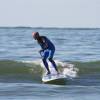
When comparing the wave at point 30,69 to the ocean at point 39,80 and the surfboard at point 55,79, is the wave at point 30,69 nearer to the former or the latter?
the ocean at point 39,80

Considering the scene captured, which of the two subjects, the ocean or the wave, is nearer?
the ocean

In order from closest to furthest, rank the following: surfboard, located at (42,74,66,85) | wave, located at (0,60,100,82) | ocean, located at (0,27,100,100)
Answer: ocean, located at (0,27,100,100), surfboard, located at (42,74,66,85), wave, located at (0,60,100,82)

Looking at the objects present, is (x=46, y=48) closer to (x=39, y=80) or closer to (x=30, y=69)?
(x=39, y=80)

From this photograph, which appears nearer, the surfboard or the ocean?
the ocean

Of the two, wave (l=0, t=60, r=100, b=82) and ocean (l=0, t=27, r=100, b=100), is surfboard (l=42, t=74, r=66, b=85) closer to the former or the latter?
ocean (l=0, t=27, r=100, b=100)

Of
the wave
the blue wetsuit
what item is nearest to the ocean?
the wave

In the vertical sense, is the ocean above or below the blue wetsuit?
below

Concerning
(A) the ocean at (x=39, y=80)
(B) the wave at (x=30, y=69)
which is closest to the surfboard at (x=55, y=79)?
(A) the ocean at (x=39, y=80)

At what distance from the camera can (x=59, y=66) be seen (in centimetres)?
3036

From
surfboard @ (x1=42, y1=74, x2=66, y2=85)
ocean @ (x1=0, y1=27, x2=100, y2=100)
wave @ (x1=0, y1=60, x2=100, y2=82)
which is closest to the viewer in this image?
ocean @ (x1=0, y1=27, x2=100, y2=100)

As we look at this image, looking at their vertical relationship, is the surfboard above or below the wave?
above

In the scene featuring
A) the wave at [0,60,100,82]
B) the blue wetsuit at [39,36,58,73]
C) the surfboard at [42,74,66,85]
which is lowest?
the wave at [0,60,100,82]

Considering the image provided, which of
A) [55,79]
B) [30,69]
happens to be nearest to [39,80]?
[55,79]

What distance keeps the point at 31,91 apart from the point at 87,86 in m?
2.57
